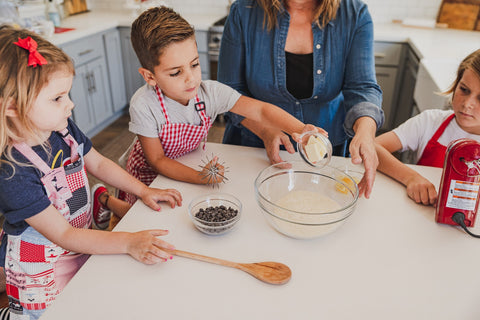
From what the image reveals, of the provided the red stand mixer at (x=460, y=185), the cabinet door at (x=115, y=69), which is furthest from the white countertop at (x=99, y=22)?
the red stand mixer at (x=460, y=185)

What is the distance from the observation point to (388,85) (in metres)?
3.24

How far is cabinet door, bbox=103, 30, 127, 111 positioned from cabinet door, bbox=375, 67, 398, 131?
2268mm

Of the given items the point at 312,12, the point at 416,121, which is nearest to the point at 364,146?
the point at 416,121

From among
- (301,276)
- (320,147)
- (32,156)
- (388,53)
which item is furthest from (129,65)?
(301,276)

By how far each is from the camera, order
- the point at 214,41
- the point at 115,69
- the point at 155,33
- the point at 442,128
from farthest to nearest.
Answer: the point at 115,69 < the point at 214,41 < the point at 442,128 < the point at 155,33

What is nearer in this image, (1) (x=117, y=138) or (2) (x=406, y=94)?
(2) (x=406, y=94)

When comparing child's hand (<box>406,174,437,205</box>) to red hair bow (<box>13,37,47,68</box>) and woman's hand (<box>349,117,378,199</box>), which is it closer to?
woman's hand (<box>349,117,378,199</box>)

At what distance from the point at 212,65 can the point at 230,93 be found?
2.21 meters

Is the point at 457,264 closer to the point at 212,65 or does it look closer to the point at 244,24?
the point at 244,24

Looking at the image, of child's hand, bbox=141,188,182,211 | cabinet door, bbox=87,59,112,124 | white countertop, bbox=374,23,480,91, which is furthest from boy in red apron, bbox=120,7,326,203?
cabinet door, bbox=87,59,112,124

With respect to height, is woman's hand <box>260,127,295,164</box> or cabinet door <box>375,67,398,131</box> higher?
woman's hand <box>260,127,295,164</box>

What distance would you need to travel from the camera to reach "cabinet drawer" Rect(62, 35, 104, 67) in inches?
120

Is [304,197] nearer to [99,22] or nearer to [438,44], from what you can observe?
[438,44]

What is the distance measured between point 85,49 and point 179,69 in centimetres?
231
